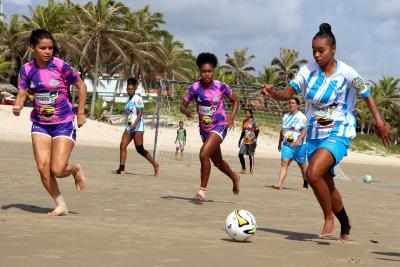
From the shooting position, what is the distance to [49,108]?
7.86 meters

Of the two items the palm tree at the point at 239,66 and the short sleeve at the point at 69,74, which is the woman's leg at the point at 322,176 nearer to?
the short sleeve at the point at 69,74

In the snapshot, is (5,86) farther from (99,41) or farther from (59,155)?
(59,155)

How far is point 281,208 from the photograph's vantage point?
10.2m

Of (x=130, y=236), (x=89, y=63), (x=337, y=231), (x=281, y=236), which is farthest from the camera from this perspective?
(x=89, y=63)

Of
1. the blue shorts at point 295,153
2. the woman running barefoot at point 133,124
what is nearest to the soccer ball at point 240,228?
the blue shorts at point 295,153

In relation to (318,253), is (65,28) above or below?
above

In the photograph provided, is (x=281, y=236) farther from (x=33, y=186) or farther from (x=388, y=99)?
(x=388, y=99)

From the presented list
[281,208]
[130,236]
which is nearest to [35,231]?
[130,236]

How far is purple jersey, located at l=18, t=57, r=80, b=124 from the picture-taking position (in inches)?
308

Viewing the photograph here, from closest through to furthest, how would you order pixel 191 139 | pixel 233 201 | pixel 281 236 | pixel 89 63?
pixel 281 236 → pixel 233 201 → pixel 191 139 → pixel 89 63

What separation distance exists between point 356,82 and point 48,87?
3248 millimetres

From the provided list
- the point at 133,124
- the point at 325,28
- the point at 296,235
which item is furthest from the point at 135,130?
the point at 325,28

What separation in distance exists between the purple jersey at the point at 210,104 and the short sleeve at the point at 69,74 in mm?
2928

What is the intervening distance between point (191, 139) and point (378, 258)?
1589 inches
